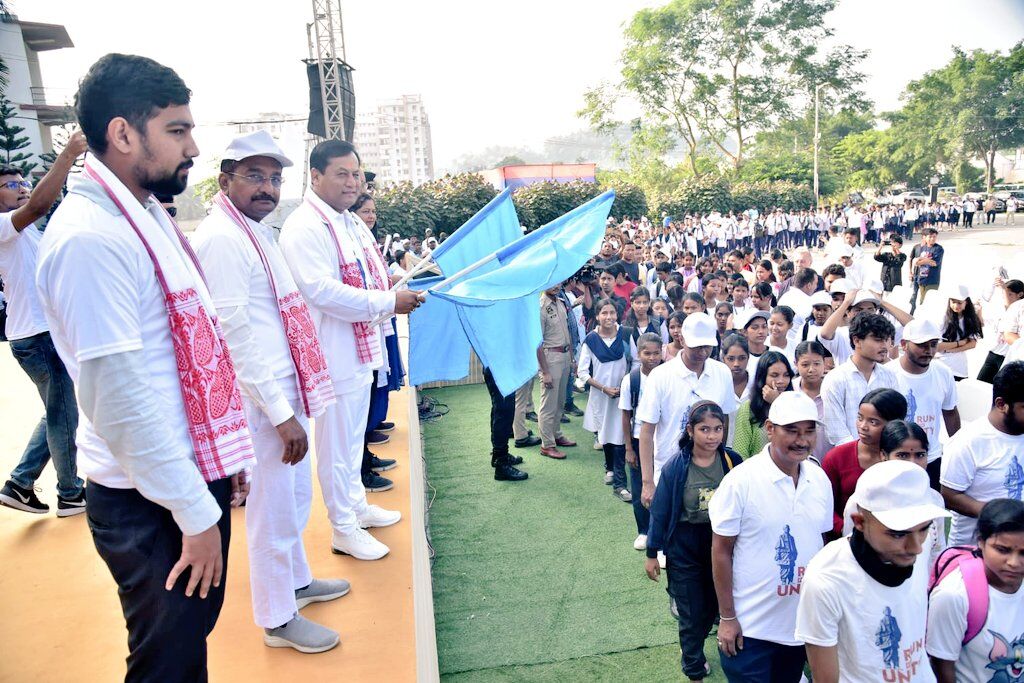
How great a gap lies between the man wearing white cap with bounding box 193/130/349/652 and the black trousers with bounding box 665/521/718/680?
155 centimetres

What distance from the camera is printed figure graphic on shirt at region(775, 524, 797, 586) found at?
2.75m

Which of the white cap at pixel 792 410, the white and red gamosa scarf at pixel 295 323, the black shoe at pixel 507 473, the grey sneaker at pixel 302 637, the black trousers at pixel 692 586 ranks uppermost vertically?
the white and red gamosa scarf at pixel 295 323

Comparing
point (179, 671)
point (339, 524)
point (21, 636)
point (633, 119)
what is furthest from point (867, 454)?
point (633, 119)

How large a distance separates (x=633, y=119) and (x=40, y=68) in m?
32.9

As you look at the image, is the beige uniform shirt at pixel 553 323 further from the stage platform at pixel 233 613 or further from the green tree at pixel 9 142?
the green tree at pixel 9 142

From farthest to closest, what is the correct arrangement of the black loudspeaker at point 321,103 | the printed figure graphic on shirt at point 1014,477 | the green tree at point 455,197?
1. the green tree at point 455,197
2. the black loudspeaker at point 321,103
3. the printed figure graphic on shirt at point 1014,477

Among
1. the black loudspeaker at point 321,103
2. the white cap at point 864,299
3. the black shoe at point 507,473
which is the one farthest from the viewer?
the black loudspeaker at point 321,103

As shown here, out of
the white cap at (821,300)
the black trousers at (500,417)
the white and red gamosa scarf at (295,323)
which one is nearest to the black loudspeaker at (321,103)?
the black trousers at (500,417)

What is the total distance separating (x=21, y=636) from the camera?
2.79 metres

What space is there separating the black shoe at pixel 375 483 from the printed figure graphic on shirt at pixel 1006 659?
3.05 metres

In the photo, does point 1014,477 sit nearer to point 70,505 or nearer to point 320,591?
point 320,591

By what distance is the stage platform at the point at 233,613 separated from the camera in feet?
8.57

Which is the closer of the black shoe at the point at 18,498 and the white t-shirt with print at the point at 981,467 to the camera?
the white t-shirt with print at the point at 981,467

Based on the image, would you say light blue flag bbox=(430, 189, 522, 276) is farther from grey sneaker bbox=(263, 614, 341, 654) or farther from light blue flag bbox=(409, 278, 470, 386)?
grey sneaker bbox=(263, 614, 341, 654)
